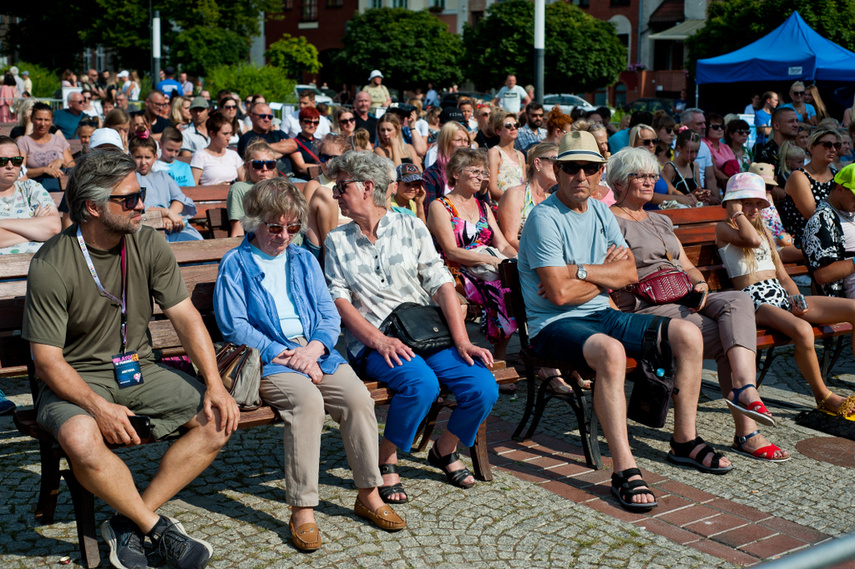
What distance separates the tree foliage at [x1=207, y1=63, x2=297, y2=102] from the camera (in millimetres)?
25672

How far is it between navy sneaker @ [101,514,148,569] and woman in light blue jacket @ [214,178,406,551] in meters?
0.60

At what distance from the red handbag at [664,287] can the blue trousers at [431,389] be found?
1242 millimetres

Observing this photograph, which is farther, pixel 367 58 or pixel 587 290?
pixel 367 58

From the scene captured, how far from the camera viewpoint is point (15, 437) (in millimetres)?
5125

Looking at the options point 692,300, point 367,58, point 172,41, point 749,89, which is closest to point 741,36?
point 749,89

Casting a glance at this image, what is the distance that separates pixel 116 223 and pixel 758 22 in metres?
33.5

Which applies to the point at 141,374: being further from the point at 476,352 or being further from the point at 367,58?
the point at 367,58

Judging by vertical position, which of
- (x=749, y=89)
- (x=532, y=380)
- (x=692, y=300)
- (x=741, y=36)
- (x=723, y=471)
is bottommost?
(x=723, y=471)

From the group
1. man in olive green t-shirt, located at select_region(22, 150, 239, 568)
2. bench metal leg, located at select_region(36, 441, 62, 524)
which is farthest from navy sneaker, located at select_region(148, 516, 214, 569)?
bench metal leg, located at select_region(36, 441, 62, 524)

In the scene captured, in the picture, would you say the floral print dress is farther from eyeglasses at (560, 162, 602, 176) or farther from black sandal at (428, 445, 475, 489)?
black sandal at (428, 445, 475, 489)

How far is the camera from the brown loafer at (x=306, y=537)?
3.81 metres

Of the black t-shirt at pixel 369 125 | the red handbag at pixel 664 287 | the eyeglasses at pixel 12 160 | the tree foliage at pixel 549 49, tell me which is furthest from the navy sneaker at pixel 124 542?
the tree foliage at pixel 549 49

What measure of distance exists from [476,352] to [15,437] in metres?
2.55

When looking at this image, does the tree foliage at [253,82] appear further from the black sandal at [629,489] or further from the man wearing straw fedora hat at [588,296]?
the black sandal at [629,489]
